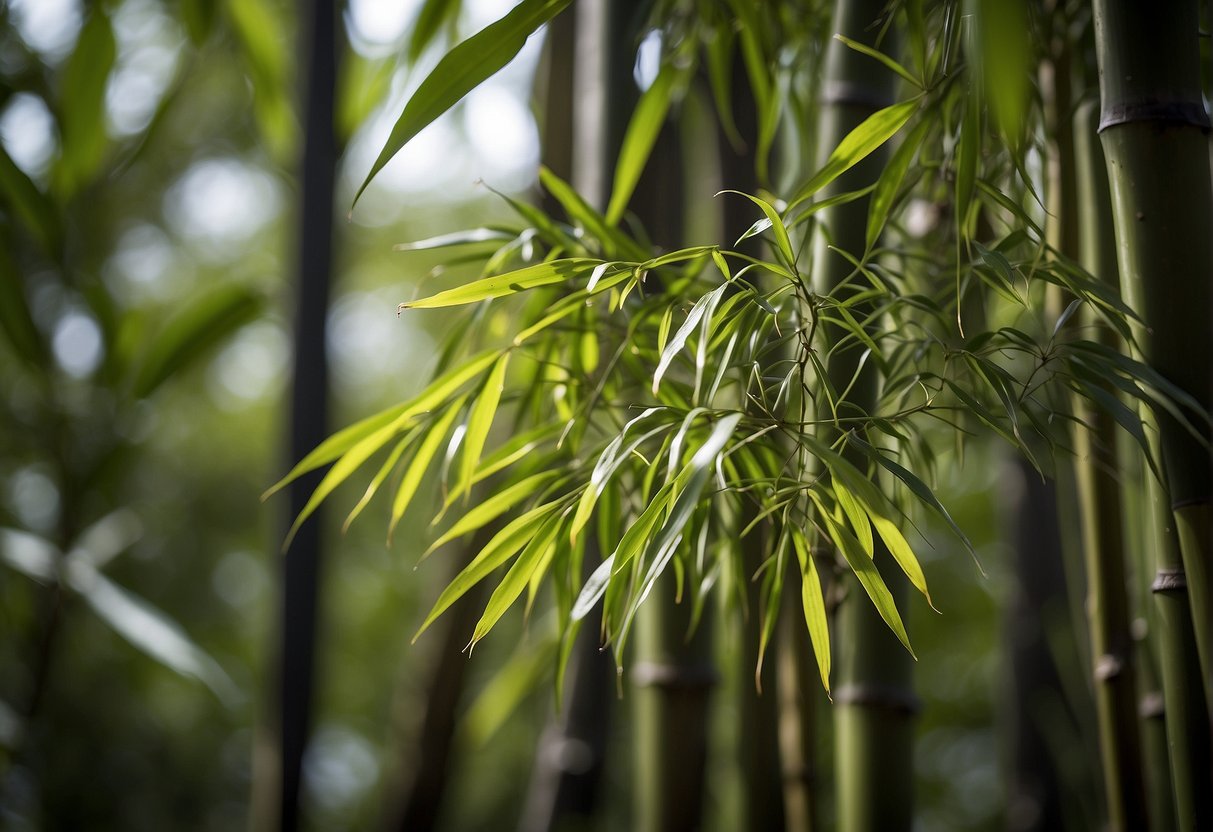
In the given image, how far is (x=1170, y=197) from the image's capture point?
45 centimetres

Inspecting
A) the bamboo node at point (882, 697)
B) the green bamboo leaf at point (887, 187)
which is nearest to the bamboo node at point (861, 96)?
the green bamboo leaf at point (887, 187)

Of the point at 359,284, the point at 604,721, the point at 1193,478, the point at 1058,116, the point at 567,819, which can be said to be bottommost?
the point at 567,819

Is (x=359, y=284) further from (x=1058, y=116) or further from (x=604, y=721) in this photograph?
(x=1058, y=116)

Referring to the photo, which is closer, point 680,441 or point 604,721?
point 680,441

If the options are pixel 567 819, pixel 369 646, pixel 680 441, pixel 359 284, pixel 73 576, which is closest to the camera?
pixel 680 441

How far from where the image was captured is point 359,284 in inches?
163

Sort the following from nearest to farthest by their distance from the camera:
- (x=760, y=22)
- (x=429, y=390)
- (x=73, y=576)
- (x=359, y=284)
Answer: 1. (x=429, y=390)
2. (x=760, y=22)
3. (x=73, y=576)
4. (x=359, y=284)

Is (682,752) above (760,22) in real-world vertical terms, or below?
below

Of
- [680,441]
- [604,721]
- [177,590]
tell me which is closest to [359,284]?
[177,590]

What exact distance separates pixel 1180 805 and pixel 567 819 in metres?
0.97

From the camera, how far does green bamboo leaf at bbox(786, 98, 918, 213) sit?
469mm

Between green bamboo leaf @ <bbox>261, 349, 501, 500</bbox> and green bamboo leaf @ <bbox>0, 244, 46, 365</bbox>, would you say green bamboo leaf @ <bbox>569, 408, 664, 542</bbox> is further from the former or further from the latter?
green bamboo leaf @ <bbox>0, 244, 46, 365</bbox>

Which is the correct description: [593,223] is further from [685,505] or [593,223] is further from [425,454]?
[685,505]

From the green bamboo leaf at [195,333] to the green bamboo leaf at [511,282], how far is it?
590mm
